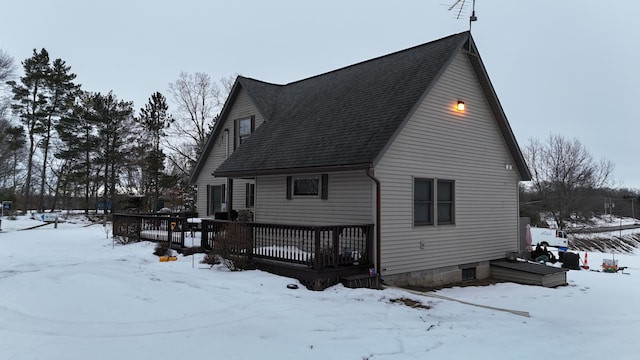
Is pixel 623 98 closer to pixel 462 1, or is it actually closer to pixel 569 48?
pixel 569 48

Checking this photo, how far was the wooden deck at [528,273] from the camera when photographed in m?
11.2

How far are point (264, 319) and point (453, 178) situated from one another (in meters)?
7.24

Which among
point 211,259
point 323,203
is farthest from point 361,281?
point 211,259

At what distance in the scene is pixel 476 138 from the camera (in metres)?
12.2

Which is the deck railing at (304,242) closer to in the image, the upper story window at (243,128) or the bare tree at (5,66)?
the upper story window at (243,128)

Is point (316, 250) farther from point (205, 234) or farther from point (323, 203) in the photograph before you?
point (205, 234)

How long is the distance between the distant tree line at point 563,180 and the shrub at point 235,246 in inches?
1352

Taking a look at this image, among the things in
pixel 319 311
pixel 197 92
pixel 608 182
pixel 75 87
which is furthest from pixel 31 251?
pixel 608 182

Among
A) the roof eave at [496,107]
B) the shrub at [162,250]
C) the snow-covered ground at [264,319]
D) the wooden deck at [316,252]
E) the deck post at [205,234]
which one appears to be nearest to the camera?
the snow-covered ground at [264,319]

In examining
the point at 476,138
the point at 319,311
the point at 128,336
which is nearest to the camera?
the point at 128,336

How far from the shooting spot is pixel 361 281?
888cm

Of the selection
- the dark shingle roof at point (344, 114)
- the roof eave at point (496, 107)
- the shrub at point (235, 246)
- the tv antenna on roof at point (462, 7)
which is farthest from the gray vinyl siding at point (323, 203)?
the tv antenna on roof at point (462, 7)

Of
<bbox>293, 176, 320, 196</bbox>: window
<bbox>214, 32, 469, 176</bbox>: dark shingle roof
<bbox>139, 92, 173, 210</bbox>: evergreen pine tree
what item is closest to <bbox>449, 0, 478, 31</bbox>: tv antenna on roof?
<bbox>214, 32, 469, 176</bbox>: dark shingle roof

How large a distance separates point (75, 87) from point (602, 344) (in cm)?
3854
